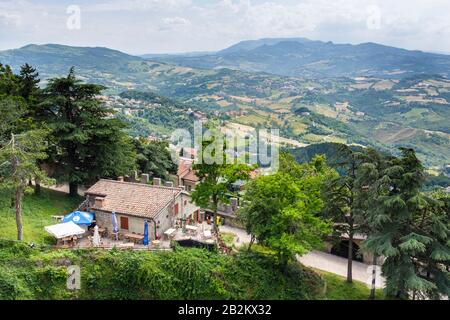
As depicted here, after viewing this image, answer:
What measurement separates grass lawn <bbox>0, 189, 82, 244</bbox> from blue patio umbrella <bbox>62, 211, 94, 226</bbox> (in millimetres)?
1639

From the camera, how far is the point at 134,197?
28.8 metres

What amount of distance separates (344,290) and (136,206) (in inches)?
592

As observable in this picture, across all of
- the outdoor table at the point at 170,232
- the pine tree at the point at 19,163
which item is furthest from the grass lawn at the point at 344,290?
the pine tree at the point at 19,163

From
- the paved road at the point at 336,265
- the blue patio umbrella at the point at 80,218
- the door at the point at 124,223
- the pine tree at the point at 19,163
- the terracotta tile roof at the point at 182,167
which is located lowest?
the paved road at the point at 336,265

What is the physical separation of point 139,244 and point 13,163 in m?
9.12

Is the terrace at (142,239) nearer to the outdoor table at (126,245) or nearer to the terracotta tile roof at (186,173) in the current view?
the outdoor table at (126,245)

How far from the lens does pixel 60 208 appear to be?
3184cm

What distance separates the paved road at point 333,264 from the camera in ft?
92.7

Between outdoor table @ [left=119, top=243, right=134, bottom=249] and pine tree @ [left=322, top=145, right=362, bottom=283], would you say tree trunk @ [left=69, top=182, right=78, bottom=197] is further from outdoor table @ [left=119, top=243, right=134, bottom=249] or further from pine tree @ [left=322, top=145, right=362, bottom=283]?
pine tree @ [left=322, top=145, right=362, bottom=283]

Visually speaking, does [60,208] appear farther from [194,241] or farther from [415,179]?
[415,179]

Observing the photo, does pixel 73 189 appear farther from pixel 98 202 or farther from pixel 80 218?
pixel 80 218

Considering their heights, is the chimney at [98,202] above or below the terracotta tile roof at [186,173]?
above
